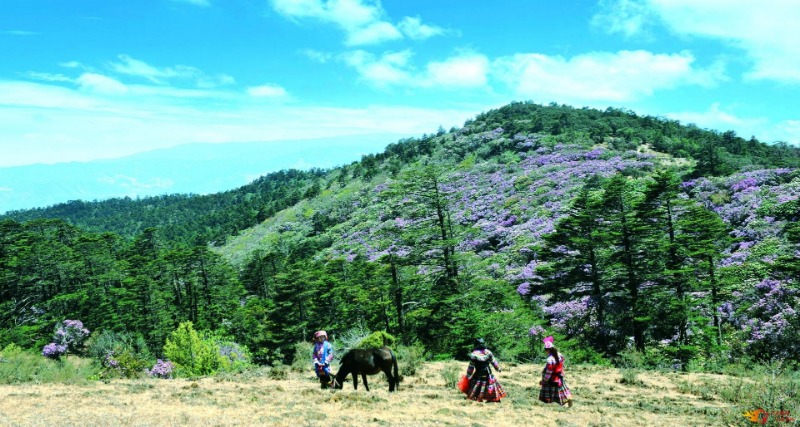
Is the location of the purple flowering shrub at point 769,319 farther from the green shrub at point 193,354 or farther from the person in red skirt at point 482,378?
the green shrub at point 193,354

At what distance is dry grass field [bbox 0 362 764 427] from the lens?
9.72 metres

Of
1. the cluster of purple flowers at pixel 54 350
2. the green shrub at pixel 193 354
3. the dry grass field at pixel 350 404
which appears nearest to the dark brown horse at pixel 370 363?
the dry grass field at pixel 350 404

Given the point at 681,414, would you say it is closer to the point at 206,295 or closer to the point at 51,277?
the point at 206,295

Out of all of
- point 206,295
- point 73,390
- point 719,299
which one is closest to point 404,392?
point 73,390

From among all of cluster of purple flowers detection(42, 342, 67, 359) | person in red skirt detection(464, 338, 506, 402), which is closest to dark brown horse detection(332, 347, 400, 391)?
person in red skirt detection(464, 338, 506, 402)

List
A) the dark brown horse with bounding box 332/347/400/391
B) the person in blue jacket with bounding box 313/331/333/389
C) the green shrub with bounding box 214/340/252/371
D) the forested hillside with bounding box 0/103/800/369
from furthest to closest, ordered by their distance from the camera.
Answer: the green shrub with bounding box 214/340/252/371 < the forested hillside with bounding box 0/103/800/369 < the person in blue jacket with bounding box 313/331/333/389 < the dark brown horse with bounding box 332/347/400/391

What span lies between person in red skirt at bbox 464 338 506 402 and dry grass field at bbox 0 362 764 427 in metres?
0.32

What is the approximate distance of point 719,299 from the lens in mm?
23422

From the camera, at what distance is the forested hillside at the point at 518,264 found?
22.0 metres

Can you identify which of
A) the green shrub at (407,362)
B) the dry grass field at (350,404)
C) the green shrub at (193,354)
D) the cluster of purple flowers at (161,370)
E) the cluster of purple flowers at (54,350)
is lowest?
the cluster of purple flowers at (54,350)

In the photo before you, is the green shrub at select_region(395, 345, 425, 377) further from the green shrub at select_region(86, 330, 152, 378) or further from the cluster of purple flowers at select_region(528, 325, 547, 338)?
the green shrub at select_region(86, 330, 152, 378)

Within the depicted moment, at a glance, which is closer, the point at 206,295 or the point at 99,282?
the point at 206,295

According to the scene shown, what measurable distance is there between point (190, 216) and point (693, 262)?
19274 centimetres

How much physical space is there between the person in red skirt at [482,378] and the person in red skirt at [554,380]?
1155mm
